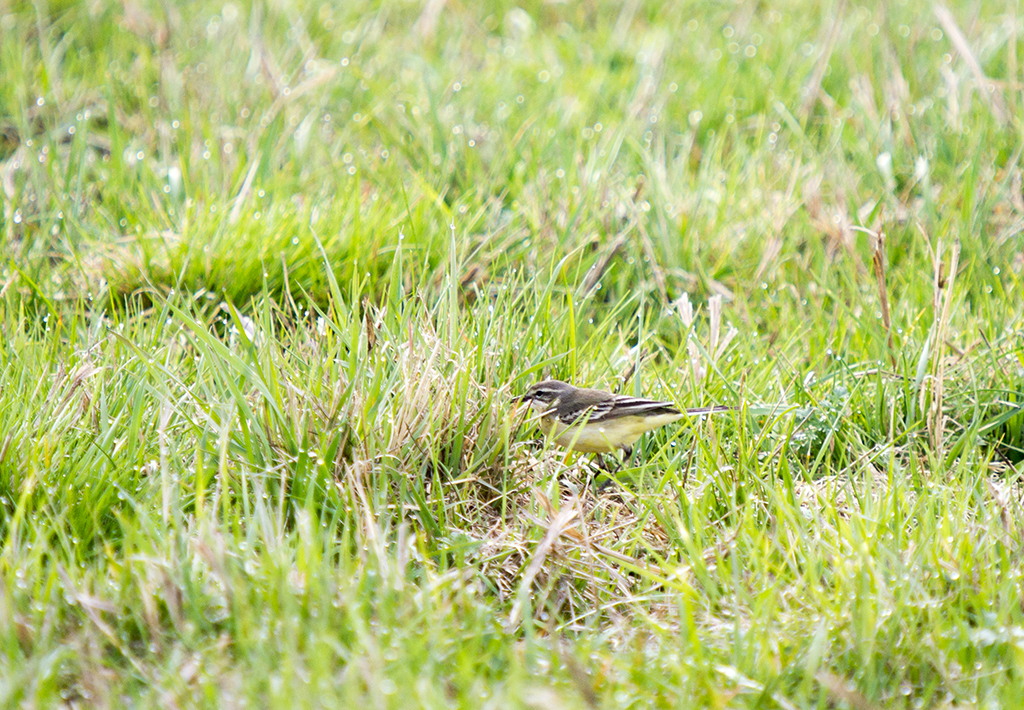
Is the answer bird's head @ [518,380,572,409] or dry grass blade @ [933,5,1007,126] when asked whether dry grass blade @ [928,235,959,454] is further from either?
dry grass blade @ [933,5,1007,126]

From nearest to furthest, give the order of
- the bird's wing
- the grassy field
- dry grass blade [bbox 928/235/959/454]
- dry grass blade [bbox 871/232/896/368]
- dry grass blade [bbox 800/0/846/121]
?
the grassy field < dry grass blade [bbox 928/235/959/454] < the bird's wing < dry grass blade [bbox 871/232/896/368] < dry grass blade [bbox 800/0/846/121]

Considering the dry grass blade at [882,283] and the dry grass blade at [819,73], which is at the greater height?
the dry grass blade at [819,73]

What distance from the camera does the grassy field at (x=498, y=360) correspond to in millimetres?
2594

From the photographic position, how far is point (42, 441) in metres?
3.11

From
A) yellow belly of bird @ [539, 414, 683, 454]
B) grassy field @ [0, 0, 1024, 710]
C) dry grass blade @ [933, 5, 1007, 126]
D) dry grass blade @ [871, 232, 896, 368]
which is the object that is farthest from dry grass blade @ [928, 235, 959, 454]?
dry grass blade @ [933, 5, 1007, 126]

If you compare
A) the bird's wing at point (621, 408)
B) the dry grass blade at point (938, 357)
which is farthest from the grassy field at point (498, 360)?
the bird's wing at point (621, 408)

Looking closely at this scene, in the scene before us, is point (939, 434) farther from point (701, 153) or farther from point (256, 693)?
point (701, 153)

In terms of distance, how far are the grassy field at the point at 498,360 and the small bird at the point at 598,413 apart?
97 mm

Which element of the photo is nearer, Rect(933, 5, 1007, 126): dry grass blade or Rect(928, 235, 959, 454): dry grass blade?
Rect(928, 235, 959, 454): dry grass blade

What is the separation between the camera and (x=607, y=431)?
3.64 meters

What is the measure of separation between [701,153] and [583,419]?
3448mm

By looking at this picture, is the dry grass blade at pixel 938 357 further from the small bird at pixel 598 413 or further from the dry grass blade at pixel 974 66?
the dry grass blade at pixel 974 66

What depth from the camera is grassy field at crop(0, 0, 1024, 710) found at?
2.59m

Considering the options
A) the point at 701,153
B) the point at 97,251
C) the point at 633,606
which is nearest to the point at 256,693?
the point at 633,606
